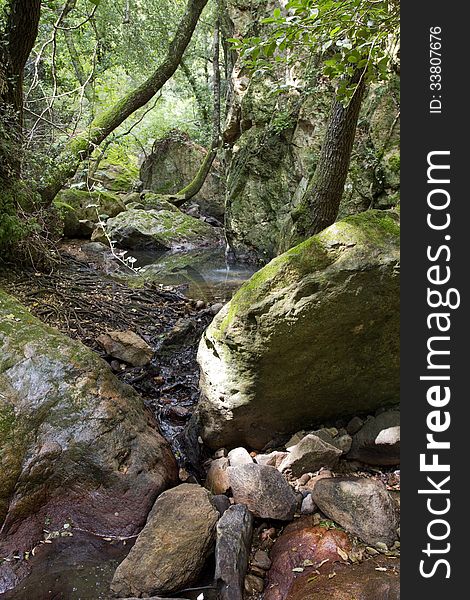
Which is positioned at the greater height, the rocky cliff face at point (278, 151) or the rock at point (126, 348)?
the rocky cliff face at point (278, 151)

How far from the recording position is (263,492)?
2.56 m

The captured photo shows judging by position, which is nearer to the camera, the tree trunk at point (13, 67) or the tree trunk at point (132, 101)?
the tree trunk at point (13, 67)

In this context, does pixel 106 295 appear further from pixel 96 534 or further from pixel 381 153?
pixel 381 153

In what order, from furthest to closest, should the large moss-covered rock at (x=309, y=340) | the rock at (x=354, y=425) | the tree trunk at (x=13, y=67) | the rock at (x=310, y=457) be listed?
the tree trunk at (x=13, y=67), the rock at (x=354, y=425), the rock at (x=310, y=457), the large moss-covered rock at (x=309, y=340)

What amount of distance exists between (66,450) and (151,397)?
4.47 feet

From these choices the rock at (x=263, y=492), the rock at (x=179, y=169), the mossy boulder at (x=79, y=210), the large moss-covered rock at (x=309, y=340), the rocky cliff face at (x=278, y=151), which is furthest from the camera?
the rock at (x=179, y=169)

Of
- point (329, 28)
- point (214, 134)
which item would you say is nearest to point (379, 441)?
point (329, 28)

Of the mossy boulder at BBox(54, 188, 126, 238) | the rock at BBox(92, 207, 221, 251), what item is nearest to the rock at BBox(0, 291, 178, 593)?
the mossy boulder at BBox(54, 188, 126, 238)

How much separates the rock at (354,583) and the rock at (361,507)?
0.49ft

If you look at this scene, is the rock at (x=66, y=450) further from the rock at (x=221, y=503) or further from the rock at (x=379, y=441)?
the rock at (x=379, y=441)

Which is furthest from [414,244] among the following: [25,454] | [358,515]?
[25,454]

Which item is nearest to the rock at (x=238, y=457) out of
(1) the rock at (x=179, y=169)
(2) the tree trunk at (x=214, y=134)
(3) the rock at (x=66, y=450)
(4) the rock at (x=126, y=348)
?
(3) the rock at (x=66, y=450)

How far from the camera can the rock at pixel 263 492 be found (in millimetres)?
2533

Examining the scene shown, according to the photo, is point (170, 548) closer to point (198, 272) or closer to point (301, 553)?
point (301, 553)
